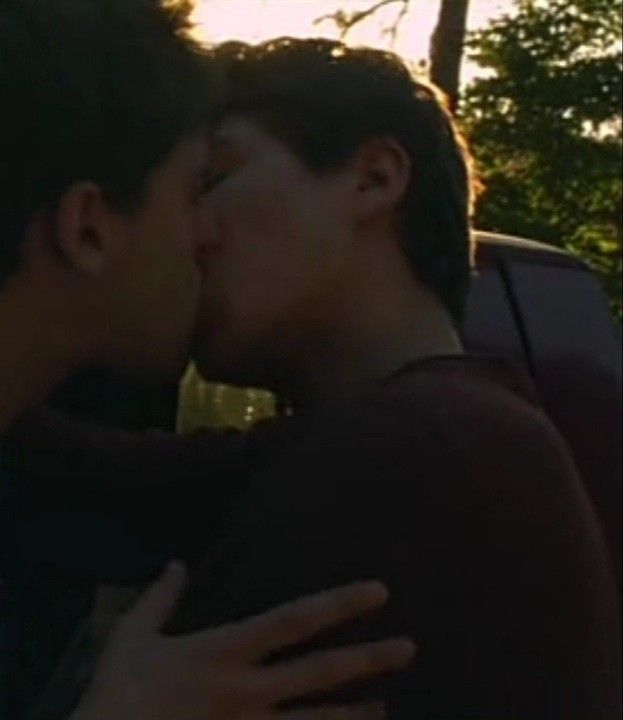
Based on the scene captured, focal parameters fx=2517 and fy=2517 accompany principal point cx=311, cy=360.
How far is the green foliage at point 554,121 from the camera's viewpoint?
27.5 m

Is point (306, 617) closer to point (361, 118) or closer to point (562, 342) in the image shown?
point (361, 118)

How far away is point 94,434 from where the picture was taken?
3.02 m

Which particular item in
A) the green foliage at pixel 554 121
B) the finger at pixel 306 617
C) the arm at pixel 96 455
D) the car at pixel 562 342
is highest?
the finger at pixel 306 617

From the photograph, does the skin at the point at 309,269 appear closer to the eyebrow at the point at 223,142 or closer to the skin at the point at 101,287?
the eyebrow at the point at 223,142

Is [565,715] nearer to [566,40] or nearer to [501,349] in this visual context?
[501,349]

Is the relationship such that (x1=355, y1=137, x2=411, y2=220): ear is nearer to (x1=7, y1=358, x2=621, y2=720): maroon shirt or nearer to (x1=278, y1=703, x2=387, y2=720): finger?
(x1=7, y1=358, x2=621, y2=720): maroon shirt

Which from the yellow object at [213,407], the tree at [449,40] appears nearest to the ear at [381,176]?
the yellow object at [213,407]

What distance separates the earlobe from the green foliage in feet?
78.3

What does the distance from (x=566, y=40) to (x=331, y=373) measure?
25933 millimetres

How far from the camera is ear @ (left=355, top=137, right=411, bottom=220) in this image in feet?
8.38

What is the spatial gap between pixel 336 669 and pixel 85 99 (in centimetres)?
53

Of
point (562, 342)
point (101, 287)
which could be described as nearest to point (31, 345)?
point (101, 287)

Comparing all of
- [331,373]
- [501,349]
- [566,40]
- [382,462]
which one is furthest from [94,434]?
[566,40]

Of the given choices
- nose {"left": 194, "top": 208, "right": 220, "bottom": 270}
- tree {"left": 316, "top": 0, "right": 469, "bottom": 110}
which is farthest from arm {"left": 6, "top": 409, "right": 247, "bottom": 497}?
tree {"left": 316, "top": 0, "right": 469, "bottom": 110}
